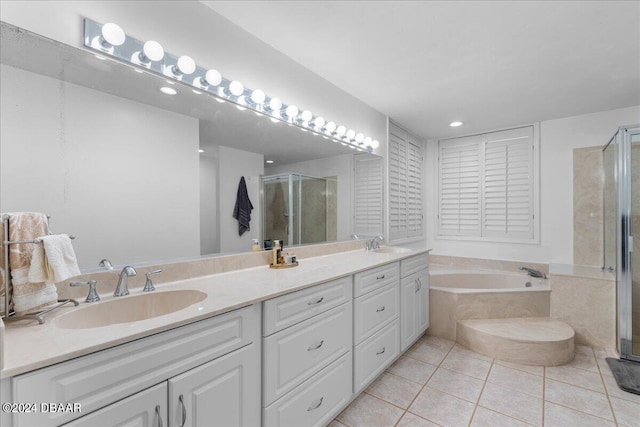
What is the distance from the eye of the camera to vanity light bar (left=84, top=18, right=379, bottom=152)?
123cm

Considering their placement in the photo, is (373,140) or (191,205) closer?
(191,205)

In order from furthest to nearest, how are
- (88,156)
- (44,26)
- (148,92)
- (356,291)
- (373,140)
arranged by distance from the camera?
(373,140)
(356,291)
(148,92)
(88,156)
(44,26)

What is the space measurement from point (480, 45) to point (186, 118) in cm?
188

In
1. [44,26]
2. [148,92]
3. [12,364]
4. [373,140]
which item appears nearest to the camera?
[12,364]

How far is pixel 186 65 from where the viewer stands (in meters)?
1.46

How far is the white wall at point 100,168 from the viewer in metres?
1.08

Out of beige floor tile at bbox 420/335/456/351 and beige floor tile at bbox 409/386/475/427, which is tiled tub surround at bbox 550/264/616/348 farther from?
beige floor tile at bbox 409/386/475/427

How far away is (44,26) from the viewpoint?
1113 mm

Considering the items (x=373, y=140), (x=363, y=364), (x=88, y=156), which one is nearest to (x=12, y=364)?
(x=88, y=156)

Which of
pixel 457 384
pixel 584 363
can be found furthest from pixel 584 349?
pixel 457 384

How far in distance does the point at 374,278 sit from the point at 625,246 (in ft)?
7.01

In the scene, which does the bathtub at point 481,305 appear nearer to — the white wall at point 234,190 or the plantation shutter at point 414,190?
the plantation shutter at point 414,190

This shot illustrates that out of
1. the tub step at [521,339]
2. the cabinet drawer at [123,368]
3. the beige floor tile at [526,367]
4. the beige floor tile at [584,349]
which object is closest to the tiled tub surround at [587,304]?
the beige floor tile at [584,349]

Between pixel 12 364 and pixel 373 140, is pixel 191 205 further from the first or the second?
pixel 373 140
